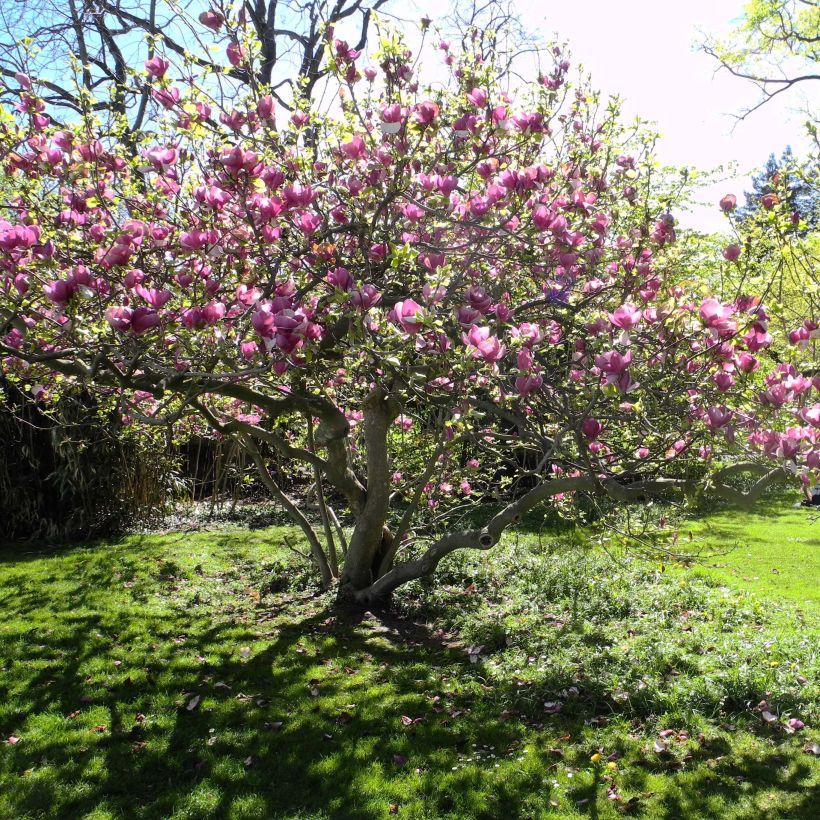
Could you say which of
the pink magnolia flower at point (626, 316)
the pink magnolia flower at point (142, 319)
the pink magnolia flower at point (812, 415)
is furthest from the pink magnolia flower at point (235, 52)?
the pink magnolia flower at point (812, 415)

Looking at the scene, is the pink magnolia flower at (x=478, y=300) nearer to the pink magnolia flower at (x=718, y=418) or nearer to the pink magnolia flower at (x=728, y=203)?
the pink magnolia flower at (x=718, y=418)

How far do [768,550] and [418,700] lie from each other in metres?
5.96

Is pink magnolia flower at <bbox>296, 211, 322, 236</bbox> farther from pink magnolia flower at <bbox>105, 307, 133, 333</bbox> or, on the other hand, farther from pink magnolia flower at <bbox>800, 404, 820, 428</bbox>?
pink magnolia flower at <bbox>800, 404, 820, 428</bbox>

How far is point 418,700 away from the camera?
4.58m

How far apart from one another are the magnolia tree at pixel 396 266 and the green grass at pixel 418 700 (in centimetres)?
129

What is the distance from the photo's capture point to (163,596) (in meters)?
6.98

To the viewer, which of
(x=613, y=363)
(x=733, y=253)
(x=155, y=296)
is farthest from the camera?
(x=733, y=253)

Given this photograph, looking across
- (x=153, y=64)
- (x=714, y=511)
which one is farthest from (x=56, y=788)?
(x=714, y=511)

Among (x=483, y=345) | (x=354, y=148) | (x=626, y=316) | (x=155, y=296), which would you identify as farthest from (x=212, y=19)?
(x=626, y=316)

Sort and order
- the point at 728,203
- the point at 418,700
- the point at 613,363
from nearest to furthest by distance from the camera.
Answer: the point at 613,363 < the point at 728,203 < the point at 418,700

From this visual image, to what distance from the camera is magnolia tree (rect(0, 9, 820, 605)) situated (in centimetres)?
321

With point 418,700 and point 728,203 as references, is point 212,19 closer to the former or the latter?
point 728,203

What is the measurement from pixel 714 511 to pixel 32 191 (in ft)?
34.5

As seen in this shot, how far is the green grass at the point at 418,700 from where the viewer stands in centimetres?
348
